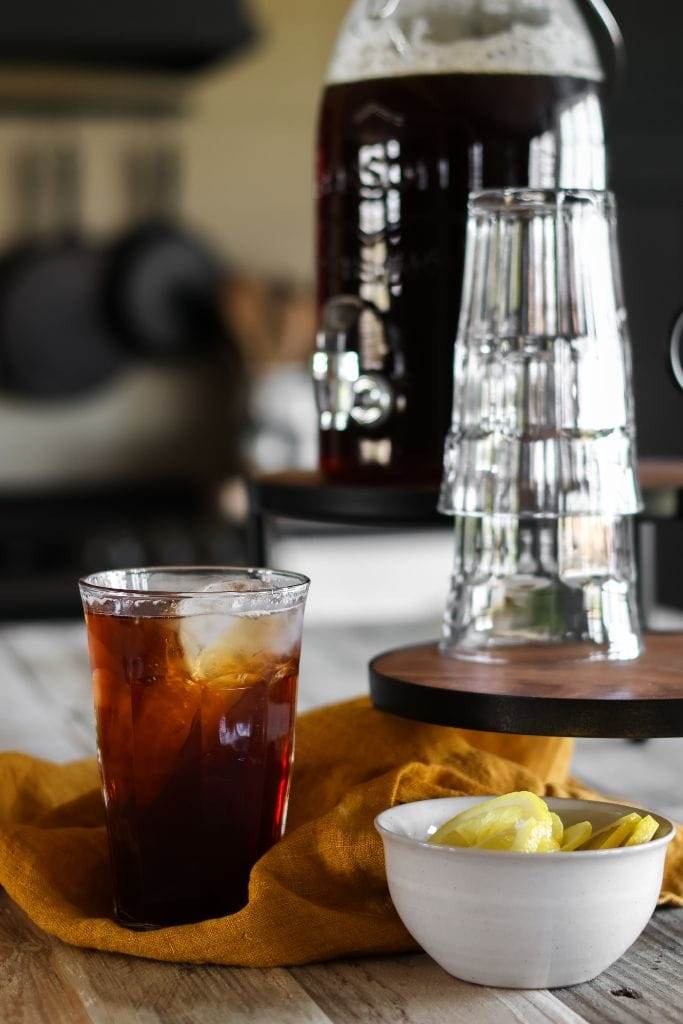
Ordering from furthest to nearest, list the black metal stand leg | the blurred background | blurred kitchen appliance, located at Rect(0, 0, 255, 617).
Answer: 1. blurred kitchen appliance, located at Rect(0, 0, 255, 617)
2. the blurred background
3. the black metal stand leg

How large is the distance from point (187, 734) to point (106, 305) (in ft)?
10.2

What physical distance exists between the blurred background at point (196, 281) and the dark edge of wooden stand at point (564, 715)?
8.21ft

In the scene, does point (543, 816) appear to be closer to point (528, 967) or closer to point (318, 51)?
point (528, 967)

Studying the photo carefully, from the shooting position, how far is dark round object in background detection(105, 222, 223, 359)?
3.71m

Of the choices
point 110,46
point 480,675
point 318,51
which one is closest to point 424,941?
point 480,675

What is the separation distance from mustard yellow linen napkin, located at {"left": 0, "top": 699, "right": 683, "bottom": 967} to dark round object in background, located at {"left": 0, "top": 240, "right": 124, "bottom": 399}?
9.26 feet

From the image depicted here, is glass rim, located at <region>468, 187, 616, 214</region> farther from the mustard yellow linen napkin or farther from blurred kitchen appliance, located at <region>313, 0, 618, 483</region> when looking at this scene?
the mustard yellow linen napkin

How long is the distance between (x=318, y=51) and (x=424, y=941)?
342 cm

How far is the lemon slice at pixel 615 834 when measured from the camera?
2.24 ft

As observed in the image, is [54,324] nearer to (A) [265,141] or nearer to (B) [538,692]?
(A) [265,141]

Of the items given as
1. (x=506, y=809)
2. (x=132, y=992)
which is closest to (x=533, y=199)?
Result: (x=506, y=809)

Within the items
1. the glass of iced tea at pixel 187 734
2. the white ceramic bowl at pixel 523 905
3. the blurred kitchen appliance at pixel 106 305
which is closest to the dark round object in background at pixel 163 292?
the blurred kitchen appliance at pixel 106 305

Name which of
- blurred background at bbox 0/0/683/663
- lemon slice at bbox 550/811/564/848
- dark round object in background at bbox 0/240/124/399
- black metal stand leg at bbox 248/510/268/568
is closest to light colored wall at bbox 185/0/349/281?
blurred background at bbox 0/0/683/663

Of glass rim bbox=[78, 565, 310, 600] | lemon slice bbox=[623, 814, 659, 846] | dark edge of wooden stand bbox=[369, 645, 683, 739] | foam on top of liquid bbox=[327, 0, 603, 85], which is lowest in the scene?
lemon slice bbox=[623, 814, 659, 846]
